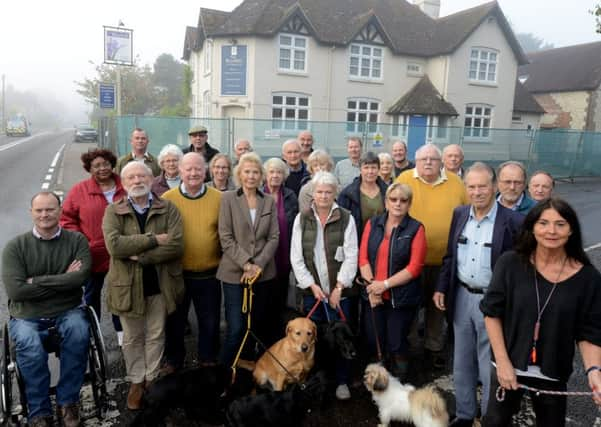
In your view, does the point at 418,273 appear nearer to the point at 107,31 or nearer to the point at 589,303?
the point at 589,303

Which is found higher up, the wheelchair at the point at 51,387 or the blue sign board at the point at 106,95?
the blue sign board at the point at 106,95

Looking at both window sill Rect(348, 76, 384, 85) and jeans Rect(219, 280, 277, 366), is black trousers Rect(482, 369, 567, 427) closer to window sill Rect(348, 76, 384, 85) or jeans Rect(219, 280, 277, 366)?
jeans Rect(219, 280, 277, 366)

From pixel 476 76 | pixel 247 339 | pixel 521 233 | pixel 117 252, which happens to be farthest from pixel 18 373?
pixel 476 76

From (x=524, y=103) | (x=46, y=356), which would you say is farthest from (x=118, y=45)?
(x=524, y=103)

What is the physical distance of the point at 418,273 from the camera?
3641mm

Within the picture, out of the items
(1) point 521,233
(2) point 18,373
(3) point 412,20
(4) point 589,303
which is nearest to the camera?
(4) point 589,303

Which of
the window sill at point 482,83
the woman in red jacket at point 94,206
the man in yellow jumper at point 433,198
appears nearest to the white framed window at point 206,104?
the window sill at point 482,83

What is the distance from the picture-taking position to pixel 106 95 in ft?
51.1

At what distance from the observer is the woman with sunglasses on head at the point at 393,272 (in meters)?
3.61

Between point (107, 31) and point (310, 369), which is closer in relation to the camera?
point (310, 369)

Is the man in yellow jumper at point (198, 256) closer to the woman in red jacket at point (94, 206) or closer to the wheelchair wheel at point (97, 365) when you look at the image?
the wheelchair wheel at point (97, 365)

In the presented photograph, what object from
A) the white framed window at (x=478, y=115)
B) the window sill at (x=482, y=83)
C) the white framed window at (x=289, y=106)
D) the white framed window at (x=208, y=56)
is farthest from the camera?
the white framed window at (x=478, y=115)

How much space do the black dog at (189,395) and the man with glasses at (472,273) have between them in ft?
6.07

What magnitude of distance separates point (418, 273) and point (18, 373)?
318cm
